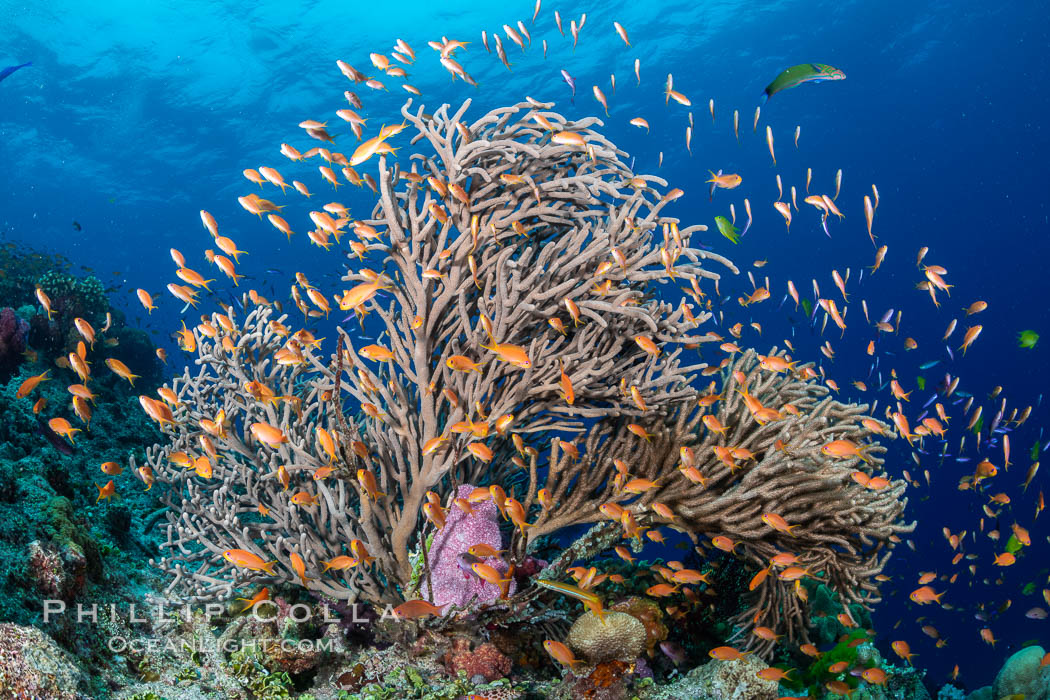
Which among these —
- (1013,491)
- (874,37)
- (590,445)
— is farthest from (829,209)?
(1013,491)

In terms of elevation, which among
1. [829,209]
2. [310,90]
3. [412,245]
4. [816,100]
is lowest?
[829,209]

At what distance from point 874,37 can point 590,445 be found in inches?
1573

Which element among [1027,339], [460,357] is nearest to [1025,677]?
[1027,339]

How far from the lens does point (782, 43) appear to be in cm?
3114

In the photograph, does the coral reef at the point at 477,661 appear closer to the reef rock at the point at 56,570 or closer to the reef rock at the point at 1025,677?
the reef rock at the point at 56,570

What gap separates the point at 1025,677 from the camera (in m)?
6.02

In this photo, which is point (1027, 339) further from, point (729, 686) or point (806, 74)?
point (729, 686)

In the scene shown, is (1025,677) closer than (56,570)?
No

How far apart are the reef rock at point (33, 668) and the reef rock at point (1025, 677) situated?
28.5 ft

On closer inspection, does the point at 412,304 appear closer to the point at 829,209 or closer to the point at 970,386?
the point at 829,209

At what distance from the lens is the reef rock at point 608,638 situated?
11.4 ft

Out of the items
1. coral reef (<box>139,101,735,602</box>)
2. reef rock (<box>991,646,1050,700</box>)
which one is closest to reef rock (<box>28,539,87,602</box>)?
coral reef (<box>139,101,735,602</box>)

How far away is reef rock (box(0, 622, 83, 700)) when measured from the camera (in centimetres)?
186

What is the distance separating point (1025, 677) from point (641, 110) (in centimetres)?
3520
